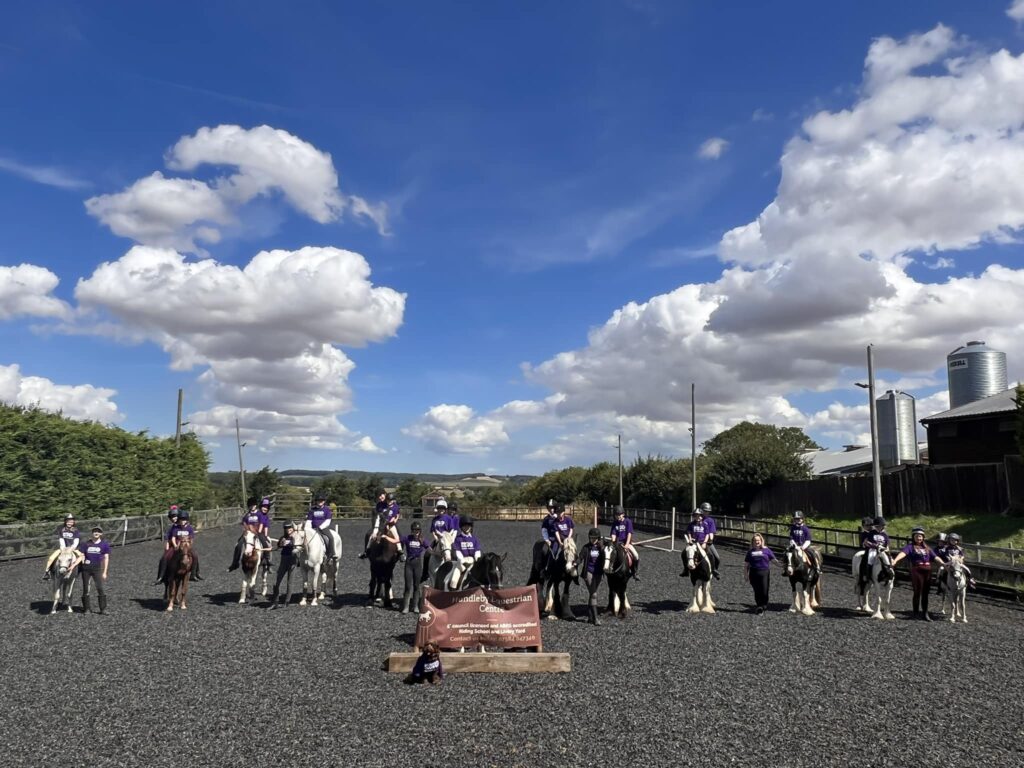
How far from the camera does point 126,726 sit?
7969 mm

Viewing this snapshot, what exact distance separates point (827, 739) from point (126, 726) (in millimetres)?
7294

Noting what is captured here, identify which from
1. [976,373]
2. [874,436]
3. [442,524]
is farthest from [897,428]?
[442,524]

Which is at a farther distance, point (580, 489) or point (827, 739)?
point (580, 489)

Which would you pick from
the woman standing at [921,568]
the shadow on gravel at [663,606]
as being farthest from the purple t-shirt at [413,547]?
the woman standing at [921,568]

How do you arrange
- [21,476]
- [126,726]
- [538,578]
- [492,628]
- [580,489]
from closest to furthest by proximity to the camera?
[126,726] → [492,628] → [538,578] → [21,476] → [580,489]

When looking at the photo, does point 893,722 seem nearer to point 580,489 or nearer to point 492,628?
point 492,628

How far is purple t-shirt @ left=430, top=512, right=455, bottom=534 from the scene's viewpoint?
576 inches

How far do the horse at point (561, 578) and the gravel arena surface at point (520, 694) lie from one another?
614 mm

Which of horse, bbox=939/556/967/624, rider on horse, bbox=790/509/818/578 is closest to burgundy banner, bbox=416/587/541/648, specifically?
rider on horse, bbox=790/509/818/578

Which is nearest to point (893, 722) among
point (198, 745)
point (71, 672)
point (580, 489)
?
point (198, 745)

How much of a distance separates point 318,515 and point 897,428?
43174mm

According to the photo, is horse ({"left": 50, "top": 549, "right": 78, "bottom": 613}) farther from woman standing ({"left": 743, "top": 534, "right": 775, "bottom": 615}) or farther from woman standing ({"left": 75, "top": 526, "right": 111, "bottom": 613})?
woman standing ({"left": 743, "top": 534, "right": 775, "bottom": 615})

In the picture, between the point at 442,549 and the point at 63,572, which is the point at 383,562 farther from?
the point at 63,572

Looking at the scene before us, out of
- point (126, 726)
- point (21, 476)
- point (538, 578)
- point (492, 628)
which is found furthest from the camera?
point (21, 476)
